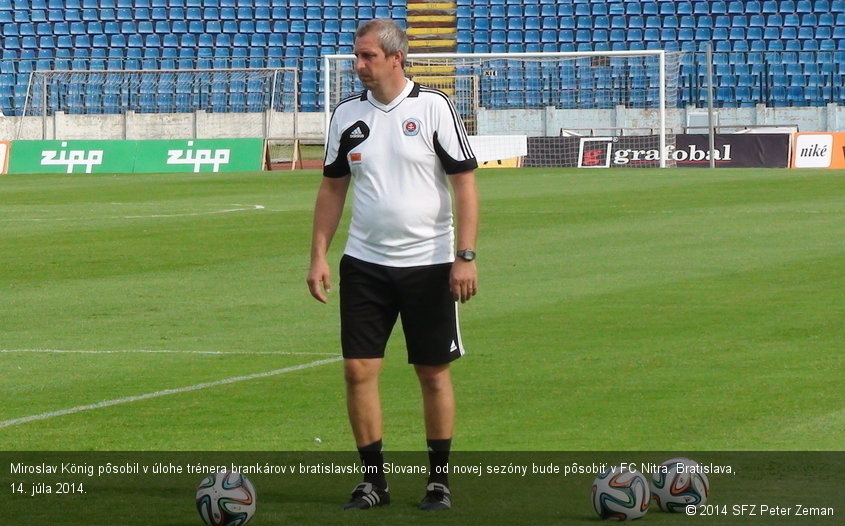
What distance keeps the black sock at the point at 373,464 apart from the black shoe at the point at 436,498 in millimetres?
188

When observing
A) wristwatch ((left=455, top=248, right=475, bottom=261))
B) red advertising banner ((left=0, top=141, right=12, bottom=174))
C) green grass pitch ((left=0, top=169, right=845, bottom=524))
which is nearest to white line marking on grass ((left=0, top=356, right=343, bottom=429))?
green grass pitch ((left=0, top=169, right=845, bottom=524))

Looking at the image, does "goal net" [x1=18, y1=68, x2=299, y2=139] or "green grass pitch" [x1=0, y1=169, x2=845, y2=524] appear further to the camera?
"goal net" [x1=18, y1=68, x2=299, y2=139]

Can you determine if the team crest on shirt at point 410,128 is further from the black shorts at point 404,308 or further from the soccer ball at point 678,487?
the soccer ball at point 678,487

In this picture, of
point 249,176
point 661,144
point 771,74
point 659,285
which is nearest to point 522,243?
point 659,285

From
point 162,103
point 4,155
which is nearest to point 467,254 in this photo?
point 4,155

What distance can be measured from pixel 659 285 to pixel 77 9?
3949 centimetres

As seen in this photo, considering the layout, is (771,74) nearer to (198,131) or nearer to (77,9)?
(198,131)

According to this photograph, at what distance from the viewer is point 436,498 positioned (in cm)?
610

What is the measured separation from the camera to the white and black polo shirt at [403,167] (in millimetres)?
6184

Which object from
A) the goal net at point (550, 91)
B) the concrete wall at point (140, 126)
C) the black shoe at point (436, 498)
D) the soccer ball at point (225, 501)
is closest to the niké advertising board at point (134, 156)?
the goal net at point (550, 91)

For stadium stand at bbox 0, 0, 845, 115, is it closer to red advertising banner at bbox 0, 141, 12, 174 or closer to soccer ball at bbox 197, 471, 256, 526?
red advertising banner at bbox 0, 141, 12, 174

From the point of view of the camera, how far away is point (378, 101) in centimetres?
624

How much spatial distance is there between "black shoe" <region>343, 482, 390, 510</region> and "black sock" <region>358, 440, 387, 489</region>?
0.12 feet

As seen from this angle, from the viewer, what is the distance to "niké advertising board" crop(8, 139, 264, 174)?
37406mm
